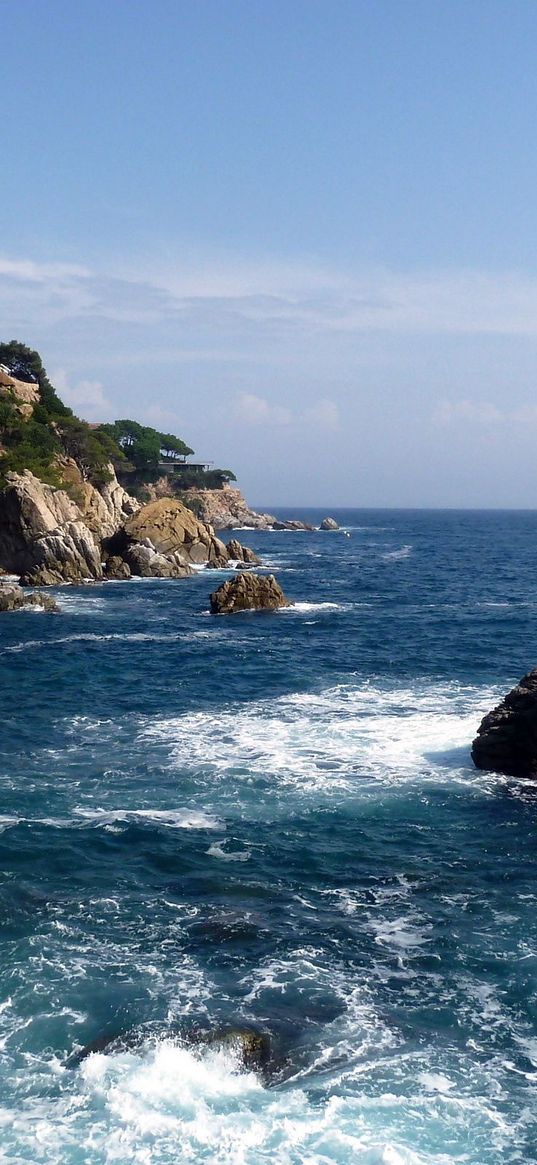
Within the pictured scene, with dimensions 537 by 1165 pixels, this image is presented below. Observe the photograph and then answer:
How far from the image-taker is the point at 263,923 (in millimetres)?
20625

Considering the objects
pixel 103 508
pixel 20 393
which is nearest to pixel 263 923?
pixel 103 508

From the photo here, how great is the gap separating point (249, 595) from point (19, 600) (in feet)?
55.3

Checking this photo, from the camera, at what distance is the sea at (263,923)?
14586 millimetres

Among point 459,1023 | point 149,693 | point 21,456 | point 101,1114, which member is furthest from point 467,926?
point 21,456

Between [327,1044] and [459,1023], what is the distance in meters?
2.57

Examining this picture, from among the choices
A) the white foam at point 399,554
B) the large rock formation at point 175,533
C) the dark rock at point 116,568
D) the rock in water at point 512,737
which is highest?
the large rock formation at point 175,533

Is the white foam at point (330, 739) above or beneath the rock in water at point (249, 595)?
beneath

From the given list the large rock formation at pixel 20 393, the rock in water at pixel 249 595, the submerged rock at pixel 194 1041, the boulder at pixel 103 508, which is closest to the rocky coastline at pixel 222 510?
the large rock formation at pixel 20 393

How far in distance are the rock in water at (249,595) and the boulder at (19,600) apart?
1179cm

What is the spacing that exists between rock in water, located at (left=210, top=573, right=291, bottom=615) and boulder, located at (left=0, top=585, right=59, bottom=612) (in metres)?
11.8

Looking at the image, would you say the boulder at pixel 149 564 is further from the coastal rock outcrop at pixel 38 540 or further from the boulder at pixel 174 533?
the coastal rock outcrop at pixel 38 540

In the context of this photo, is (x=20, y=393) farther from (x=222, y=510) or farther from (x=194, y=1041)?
(x=194, y=1041)

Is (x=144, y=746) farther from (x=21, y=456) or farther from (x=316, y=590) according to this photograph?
(x=21, y=456)

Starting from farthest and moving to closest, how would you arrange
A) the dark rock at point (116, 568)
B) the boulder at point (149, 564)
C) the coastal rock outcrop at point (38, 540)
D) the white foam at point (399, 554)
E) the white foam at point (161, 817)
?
the white foam at point (399, 554) → the boulder at point (149, 564) → the dark rock at point (116, 568) → the coastal rock outcrop at point (38, 540) → the white foam at point (161, 817)
